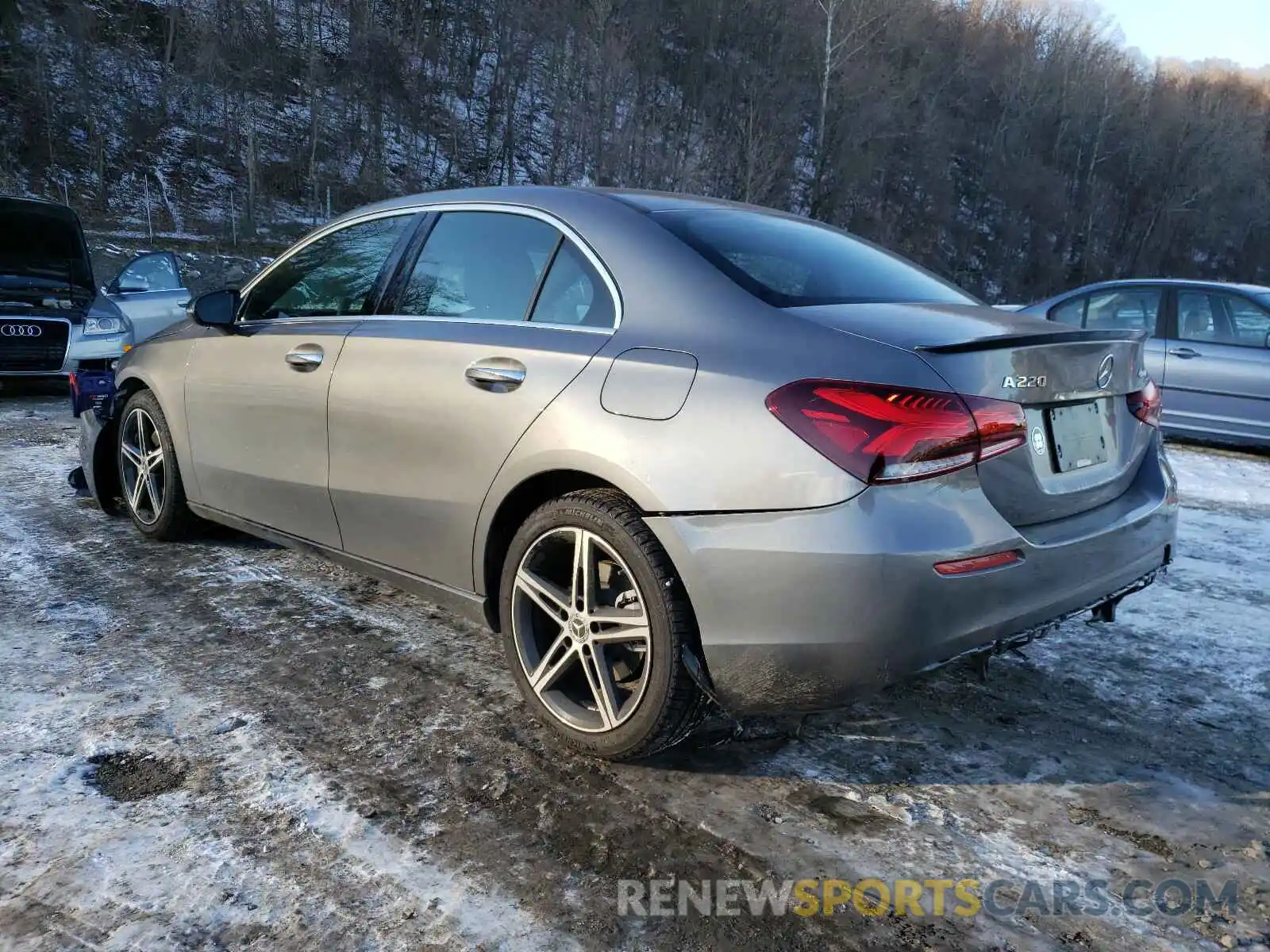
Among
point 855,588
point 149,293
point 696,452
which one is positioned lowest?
point 855,588

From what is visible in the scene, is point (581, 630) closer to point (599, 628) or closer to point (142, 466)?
point (599, 628)

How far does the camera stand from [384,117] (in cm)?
4112

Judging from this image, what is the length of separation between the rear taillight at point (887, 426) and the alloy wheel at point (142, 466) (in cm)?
328

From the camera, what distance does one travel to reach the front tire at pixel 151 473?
166 inches

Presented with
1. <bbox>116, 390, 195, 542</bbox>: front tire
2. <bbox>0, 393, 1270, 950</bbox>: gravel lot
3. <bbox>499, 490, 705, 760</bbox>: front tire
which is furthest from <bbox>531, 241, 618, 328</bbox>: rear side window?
<bbox>116, 390, 195, 542</bbox>: front tire

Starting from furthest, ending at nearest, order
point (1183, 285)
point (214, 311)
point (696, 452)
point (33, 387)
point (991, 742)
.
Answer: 1. point (33, 387)
2. point (1183, 285)
3. point (214, 311)
4. point (991, 742)
5. point (696, 452)

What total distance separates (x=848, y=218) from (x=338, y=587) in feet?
160

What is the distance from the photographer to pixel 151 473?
4.38 meters

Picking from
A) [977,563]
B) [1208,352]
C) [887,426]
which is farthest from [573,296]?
[1208,352]

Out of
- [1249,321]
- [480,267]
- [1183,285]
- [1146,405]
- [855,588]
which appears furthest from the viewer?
[1183,285]

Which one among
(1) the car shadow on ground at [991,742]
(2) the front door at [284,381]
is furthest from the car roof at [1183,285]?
(2) the front door at [284,381]

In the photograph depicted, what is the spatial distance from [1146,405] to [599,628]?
5.91 feet

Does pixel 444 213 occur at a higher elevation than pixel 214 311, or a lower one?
higher

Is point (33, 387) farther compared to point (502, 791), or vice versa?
point (33, 387)
